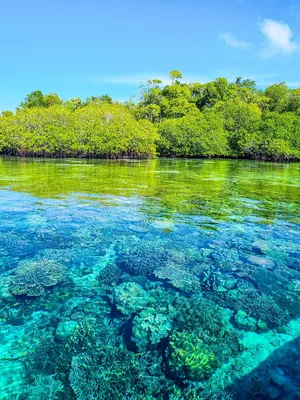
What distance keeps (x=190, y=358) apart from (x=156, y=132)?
3624 cm

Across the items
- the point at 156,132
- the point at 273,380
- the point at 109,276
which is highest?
the point at 156,132

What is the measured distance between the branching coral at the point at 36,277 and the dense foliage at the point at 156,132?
28747mm

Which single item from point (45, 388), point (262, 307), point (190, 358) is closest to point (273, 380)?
point (190, 358)

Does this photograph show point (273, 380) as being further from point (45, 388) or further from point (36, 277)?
point (36, 277)

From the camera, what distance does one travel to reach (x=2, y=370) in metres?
2.32

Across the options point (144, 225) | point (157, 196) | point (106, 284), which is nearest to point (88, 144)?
point (157, 196)

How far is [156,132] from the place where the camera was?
37219mm

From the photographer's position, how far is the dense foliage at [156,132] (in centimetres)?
3266

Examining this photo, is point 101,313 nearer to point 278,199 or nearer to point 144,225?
point 144,225

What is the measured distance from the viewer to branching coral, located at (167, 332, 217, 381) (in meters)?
2.36

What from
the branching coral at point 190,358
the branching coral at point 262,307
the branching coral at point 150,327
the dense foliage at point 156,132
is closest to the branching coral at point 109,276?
the branching coral at point 150,327

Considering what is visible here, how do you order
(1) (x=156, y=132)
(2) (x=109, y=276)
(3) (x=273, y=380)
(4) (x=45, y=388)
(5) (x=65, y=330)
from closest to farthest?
(4) (x=45, y=388)
(3) (x=273, y=380)
(5) (x=65, y=330)
(2) (x=109, y=276)
(1) (x=156, y=132)

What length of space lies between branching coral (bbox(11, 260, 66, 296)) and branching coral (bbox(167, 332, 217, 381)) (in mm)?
1777

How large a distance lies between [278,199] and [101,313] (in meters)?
8.39
